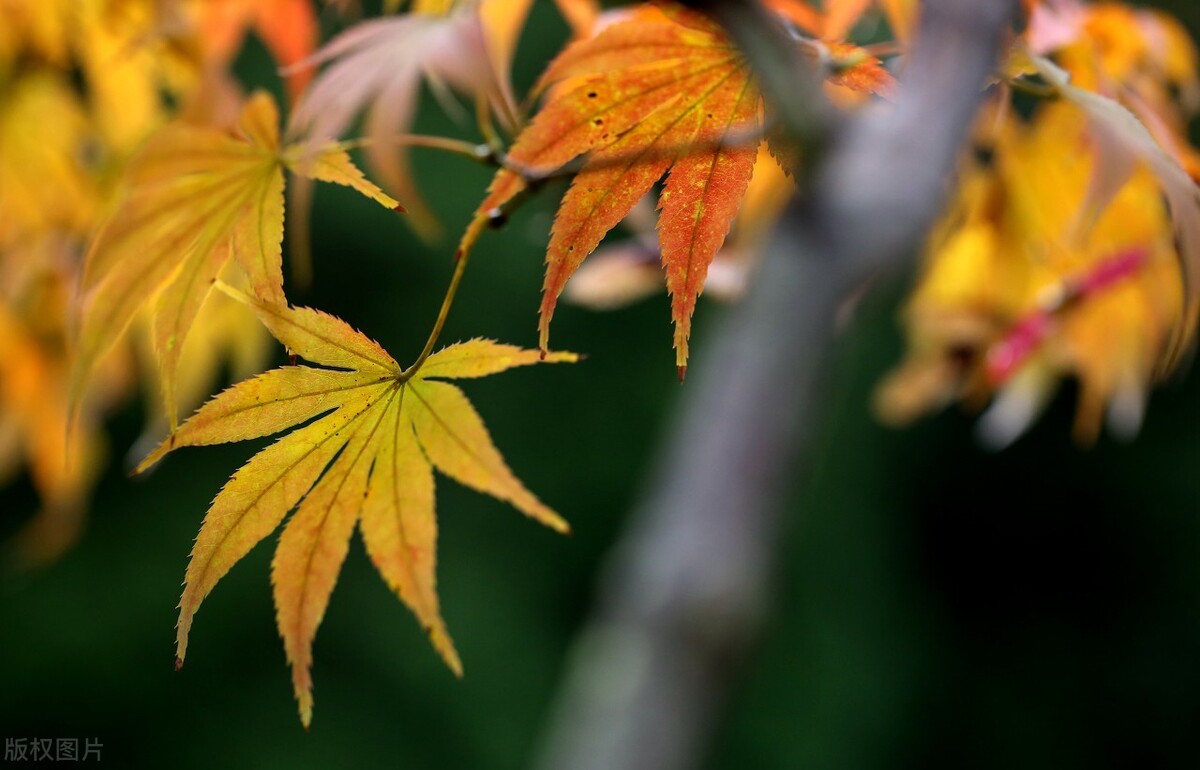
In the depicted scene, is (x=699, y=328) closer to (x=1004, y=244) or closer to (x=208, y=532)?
(x=1004, y=244)

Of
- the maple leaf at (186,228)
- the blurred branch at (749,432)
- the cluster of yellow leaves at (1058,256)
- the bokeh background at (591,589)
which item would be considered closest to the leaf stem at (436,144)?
the maple leaf at (186,228)

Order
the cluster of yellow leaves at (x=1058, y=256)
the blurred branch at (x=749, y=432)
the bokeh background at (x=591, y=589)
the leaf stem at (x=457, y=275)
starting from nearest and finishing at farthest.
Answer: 1. the blurred branch at (x=749, y=432)
2. the leaf stem at (x=457, y=275)
3. the cluster of yellow leaves at (x=1058, y=256)
4. the bokeh background at (x=591, y=589)

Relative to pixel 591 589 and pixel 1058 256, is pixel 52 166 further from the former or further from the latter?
pixel 591 589

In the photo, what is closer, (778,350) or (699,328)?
(778,350)

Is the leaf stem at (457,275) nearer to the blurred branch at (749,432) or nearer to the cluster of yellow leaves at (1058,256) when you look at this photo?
the blurred branch at (749,432)

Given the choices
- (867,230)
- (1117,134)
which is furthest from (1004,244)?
(867,230)

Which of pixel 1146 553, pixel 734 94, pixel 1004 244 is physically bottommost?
pixel 1146 553
